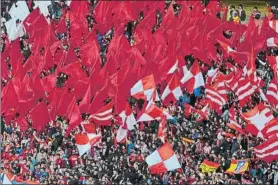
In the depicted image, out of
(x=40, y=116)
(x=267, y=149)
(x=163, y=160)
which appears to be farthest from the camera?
(x=40, y=116)

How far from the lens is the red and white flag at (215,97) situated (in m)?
18.7

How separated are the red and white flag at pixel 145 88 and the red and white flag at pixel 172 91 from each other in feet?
1.25

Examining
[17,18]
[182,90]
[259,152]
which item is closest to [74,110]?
[182,90]

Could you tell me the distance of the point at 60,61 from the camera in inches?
834

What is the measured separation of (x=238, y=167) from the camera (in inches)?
694

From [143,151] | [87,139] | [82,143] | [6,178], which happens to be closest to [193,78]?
[143,151]

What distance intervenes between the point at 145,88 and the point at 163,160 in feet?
7.20

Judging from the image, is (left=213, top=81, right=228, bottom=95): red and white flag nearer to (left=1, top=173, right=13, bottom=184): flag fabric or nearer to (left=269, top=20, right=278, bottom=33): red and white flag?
(left=269, top=20, right=278, bottom=33): red and white flag

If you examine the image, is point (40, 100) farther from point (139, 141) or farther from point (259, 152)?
point (259, 152)

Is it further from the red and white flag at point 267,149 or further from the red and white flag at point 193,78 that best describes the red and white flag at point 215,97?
the red and white flag at point 267,149

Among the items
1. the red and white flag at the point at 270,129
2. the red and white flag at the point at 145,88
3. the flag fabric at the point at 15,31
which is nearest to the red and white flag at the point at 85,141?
the red and white flag at the point at 145,88

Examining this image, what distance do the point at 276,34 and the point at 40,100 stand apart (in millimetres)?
6041

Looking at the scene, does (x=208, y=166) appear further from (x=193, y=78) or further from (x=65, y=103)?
(x=65, y=103)

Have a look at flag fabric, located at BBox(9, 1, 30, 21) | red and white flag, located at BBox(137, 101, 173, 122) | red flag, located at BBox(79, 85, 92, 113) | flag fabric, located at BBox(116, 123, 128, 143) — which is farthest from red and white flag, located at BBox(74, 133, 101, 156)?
flag fabric, located at BBox(9, 1, 30, 21)
